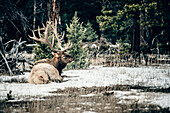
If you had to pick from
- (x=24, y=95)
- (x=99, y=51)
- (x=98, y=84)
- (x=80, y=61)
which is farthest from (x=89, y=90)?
(x=99, y=51)

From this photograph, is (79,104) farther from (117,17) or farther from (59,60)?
(117,17)

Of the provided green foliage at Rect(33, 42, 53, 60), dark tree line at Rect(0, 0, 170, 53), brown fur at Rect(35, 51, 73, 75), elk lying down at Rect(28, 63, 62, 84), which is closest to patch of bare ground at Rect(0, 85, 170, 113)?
elk lying down at Rect(28, 63, 62, 84)

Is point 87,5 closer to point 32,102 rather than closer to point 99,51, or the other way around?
point 99,51

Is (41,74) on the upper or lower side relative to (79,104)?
upper

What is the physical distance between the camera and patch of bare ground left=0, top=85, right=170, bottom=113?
22.4ft

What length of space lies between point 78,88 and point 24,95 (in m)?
2.06

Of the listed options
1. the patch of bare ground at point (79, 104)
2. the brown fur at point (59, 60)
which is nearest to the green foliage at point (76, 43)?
the brown fur at point (59, 60)

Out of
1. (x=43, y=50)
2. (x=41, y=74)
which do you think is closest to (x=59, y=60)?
(x=41, y=74)

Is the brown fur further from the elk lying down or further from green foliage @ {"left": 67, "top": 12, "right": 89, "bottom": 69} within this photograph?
green foliage @ {"left": 67, "top": 12, "right": 89, "bottom": 69}

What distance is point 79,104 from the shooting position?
7.52 metres

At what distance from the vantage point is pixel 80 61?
17.9m

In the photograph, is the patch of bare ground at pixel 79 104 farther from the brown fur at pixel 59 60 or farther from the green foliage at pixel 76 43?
the green foliage at pixel 76 43

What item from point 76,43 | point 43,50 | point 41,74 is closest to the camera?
point 41,74

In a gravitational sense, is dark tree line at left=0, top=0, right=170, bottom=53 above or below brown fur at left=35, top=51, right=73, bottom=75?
above
